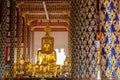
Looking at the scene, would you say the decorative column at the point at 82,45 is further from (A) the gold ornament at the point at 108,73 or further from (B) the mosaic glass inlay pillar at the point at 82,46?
(A) the gold ornament at the point at 108,73

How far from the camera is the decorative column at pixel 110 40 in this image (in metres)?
5.97

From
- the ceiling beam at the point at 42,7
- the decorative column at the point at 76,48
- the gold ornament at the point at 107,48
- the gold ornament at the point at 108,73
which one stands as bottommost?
the gold ornament at the point at 108,73

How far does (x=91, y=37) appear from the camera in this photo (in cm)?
972

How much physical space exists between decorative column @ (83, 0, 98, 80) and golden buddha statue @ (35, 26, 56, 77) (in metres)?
9.27

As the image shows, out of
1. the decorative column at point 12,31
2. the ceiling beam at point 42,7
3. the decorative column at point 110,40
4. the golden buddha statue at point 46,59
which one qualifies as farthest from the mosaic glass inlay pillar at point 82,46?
the ceiling beam at point 42,7

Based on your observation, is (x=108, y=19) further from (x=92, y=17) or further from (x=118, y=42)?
(x=92, y=17)

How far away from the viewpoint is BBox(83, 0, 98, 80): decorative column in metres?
9.55

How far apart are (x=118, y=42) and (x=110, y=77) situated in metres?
0.65

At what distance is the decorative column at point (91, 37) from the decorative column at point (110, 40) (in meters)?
3.37

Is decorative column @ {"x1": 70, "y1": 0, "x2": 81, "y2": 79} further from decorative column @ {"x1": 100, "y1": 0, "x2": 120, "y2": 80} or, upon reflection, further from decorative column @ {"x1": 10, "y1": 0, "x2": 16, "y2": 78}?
decorative column @ {"x1": 100, "y1": 0, "x2": 120, "y2": 80}

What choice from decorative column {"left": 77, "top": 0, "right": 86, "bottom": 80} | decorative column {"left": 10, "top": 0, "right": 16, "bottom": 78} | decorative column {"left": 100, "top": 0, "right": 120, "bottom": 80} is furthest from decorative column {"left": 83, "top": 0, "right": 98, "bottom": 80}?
decorative column {"left": 10, "top": 0, "right": 16, "bottom": 78}

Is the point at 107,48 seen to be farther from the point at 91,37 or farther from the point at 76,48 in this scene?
the point at 76,48

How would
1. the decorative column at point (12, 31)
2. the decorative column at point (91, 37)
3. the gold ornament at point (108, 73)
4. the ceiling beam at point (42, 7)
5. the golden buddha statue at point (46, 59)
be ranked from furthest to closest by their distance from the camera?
the golden buddha statue at point (46, 59), the ceiling beam at point (42, 7), the decorative column at point (12, 31), the decorative column at point (91, 37), the gold ornament at point (108, 73)

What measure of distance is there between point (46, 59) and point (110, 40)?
54.6ft
